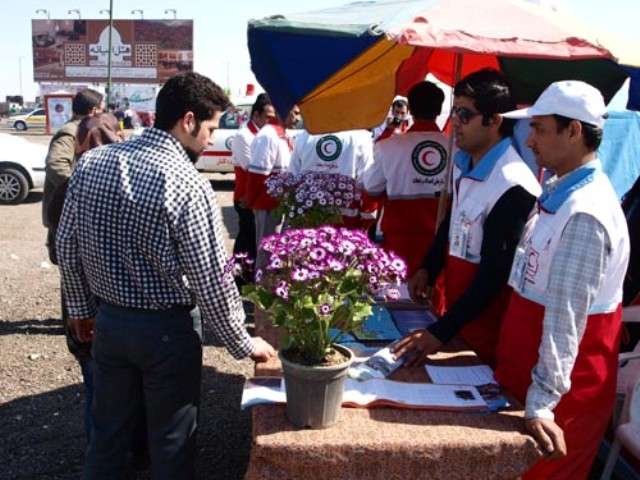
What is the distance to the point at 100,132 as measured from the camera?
11.7 feet

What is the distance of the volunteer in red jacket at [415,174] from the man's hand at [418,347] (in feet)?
5.71

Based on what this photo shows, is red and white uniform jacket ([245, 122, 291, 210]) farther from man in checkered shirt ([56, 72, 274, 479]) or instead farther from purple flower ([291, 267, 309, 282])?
purple flower ([291, 267, 309, 282])

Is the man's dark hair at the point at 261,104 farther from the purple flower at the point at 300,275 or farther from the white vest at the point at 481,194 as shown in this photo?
the purple flower at the point at 300,275

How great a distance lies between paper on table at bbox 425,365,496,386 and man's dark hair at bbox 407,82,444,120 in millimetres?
2144

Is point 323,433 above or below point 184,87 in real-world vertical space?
below

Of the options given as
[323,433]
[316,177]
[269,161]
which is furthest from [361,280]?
[269,161]

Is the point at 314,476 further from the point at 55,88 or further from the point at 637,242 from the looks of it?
the point at 55,88

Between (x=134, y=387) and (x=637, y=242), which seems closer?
(x=134, y=387)

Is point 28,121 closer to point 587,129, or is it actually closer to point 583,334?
point 587,129

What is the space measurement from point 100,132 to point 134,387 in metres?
1.81

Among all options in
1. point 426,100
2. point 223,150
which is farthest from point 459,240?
point 223,150

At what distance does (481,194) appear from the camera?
237 centimetres

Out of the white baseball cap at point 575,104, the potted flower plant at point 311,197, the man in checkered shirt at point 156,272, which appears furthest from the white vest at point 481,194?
the potted flower plant at point 311,197

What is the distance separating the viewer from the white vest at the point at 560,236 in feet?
6.17
